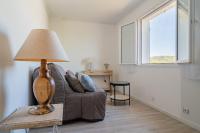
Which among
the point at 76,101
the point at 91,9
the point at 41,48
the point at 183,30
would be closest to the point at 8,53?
the point at 41,48

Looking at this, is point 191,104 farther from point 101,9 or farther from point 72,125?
point 101,9

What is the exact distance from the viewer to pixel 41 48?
48.7 inches

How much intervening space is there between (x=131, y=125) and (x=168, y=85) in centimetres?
113

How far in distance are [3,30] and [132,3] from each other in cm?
336

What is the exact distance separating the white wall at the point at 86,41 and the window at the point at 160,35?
70.2 inches

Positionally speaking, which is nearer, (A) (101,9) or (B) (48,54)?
(B) (48,54)

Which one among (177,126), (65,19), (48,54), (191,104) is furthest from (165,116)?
(65,19)

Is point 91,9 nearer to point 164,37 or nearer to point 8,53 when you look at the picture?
point 164,37

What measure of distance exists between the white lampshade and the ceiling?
111 inches

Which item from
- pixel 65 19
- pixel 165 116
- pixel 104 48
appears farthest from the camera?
pixel 104 48

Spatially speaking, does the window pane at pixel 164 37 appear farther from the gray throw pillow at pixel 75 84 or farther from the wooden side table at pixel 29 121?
the wooden side table at pixel 29 121

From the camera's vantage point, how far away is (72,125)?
8.03ft

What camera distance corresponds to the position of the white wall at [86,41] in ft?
17.2

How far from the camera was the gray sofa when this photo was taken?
8.02ft
